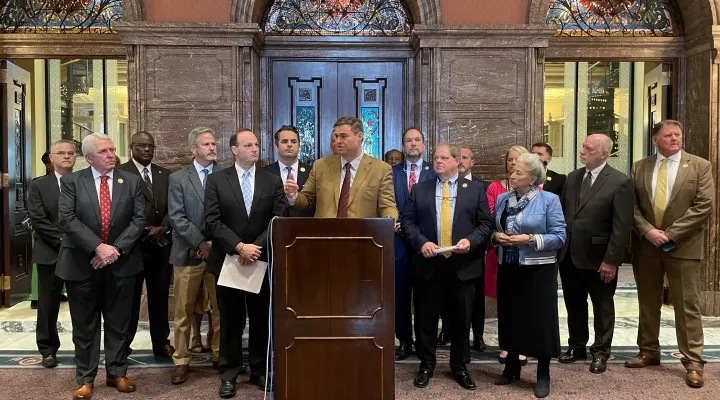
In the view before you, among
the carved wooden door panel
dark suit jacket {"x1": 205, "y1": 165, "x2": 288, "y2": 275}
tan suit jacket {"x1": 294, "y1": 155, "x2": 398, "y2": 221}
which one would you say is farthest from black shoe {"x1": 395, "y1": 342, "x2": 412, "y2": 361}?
the carved wooden door panel

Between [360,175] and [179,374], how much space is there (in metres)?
1.70

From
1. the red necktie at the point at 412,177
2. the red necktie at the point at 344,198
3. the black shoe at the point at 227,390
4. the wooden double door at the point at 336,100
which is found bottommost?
the black shoe at the point at 227,390

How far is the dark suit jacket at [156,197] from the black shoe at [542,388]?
2603mm

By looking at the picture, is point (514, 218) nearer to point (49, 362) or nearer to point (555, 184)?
point (555, 184)

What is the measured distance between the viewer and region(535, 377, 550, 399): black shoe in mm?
3633

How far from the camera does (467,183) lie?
380 centimetres

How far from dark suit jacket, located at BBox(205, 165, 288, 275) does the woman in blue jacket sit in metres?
1.36

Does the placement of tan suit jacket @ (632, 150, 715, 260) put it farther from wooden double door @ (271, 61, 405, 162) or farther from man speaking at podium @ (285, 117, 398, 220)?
wooden double door @ (271, 61, 405, 162)

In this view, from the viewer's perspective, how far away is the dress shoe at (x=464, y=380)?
3.77 m

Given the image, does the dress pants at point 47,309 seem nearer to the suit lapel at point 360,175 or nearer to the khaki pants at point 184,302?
the khaki pants at point 184,302

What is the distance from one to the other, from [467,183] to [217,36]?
2991mm

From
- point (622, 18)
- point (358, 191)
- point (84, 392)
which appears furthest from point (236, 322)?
point (622, 18)

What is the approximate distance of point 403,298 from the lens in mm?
4410

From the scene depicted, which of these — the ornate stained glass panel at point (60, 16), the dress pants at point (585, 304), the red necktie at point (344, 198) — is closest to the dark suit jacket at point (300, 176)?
the red necktie at point (344, 198)
